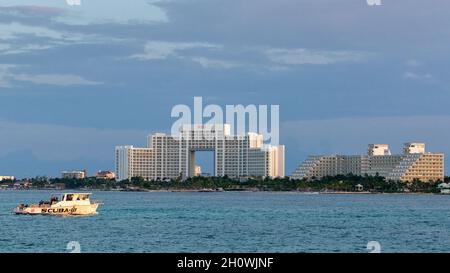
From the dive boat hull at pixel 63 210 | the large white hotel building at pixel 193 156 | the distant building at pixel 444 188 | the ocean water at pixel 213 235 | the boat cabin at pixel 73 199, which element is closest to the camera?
the ocean water at pixel 213 235

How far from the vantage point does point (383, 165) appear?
18362cm

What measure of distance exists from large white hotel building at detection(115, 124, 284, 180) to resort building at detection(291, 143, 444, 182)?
10.9 m

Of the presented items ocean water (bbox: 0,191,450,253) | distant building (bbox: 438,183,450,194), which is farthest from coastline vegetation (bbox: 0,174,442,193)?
ocean water (bbox: 0,191,450,253)

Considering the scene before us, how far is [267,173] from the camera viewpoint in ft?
602

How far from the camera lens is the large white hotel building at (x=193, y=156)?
6688 inches

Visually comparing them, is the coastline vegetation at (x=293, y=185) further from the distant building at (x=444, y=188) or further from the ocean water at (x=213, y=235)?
the ocean water at (x=213, y=235)

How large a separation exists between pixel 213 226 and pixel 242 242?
12.1 meters

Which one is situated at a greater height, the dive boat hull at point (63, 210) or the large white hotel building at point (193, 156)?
the large white hotel building at point (193, 156)

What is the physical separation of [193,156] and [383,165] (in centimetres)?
3691

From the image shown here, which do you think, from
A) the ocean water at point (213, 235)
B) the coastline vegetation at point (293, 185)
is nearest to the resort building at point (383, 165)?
the coastline vegetation at point (293, 185)

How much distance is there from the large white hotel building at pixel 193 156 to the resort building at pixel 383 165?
1086cm

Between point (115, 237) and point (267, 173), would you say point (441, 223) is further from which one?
point (267, 173)

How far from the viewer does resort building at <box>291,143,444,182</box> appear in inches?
6978

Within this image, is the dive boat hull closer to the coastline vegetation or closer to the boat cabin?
the boat cabin
